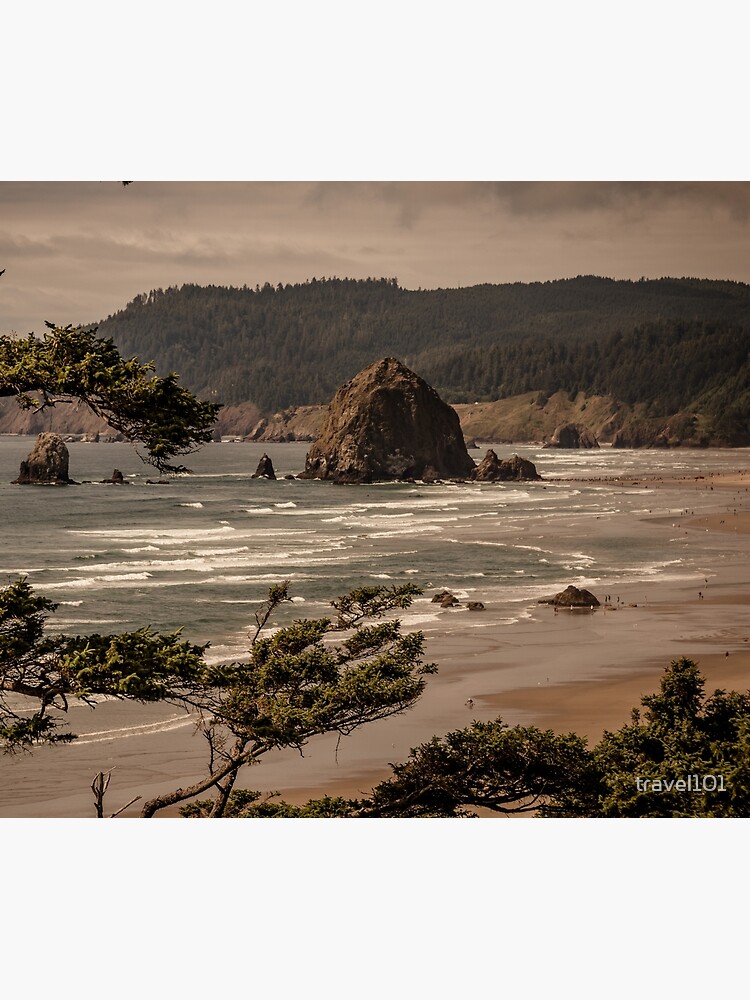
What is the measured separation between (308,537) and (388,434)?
1175 mm

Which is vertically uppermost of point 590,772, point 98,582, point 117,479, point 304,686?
point 117,479

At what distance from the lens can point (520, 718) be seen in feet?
27.1

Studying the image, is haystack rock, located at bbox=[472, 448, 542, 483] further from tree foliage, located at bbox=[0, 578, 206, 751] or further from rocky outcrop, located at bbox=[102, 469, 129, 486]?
tree foliage, located at bbox=[0, 578, 206, 751]

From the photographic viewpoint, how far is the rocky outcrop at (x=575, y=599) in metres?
8.70

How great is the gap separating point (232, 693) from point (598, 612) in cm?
324

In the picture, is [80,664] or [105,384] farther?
[80,664]

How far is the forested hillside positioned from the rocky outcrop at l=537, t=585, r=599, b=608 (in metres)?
1.82

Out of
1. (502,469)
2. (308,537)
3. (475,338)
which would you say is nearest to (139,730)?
(308,537)

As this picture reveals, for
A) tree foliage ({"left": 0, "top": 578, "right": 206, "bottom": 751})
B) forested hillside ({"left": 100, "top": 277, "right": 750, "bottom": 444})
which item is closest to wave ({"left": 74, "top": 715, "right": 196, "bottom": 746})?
tree foliage ({"left": 0, "top": 578, "right": 206, "bottom": 751})

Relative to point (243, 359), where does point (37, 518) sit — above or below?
below

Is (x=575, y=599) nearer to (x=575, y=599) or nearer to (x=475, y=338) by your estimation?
(x=575, y=599)

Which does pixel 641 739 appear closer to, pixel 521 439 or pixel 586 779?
pixel 586 779

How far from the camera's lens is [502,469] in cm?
992
